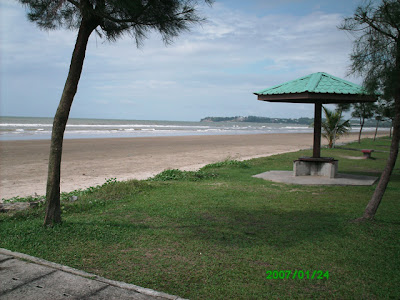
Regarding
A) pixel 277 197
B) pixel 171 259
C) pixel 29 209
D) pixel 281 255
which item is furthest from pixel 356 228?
pixel 29 209

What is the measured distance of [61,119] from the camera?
4.47 metres

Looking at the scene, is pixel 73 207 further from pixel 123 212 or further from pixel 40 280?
pixel 40 280

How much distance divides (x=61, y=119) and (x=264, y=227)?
123 inches

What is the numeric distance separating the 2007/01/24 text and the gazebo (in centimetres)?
562

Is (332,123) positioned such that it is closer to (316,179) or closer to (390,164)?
(316,179)

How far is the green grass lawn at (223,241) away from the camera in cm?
322

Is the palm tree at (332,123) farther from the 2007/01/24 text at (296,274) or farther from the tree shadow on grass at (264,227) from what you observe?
the 2007/01/24 text at (296,274)

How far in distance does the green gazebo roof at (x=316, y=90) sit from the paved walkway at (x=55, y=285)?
22.1ft

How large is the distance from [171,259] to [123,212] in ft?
7.17

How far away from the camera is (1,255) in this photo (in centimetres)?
367

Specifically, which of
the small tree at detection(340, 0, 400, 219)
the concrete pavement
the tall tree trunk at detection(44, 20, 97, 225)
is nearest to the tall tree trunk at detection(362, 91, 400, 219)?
the small tree at detection(340, 0, 400, 219)

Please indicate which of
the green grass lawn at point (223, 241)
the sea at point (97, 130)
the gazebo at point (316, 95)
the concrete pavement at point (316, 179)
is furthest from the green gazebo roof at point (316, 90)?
the sea at point (97, 130)

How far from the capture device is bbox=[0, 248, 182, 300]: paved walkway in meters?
2.86

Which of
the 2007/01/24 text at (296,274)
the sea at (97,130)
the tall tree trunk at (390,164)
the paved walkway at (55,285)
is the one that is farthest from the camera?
the sea at (97,130)
